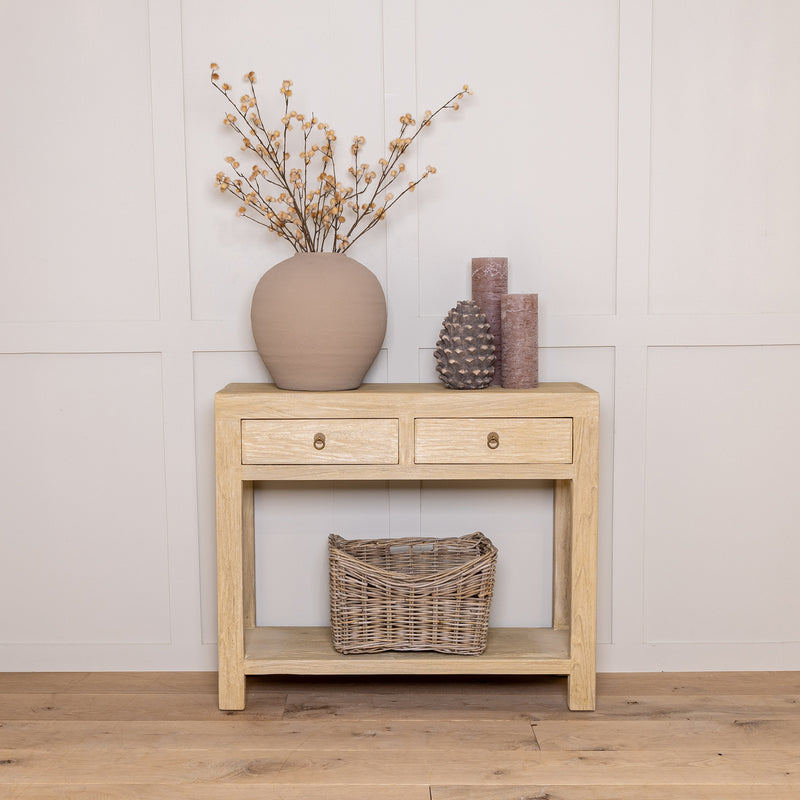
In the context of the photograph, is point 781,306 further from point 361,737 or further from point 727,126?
point 361,737

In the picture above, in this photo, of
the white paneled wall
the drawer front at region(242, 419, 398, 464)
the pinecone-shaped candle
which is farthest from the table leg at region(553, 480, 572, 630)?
the drawer front at region(242, 419, 398, 464)

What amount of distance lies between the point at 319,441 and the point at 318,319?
0.28 meters

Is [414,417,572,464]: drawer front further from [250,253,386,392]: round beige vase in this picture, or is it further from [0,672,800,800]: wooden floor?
[0,672,800,800]: wooden floor

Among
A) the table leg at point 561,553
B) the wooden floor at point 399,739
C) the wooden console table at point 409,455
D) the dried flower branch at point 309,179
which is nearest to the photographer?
the wooden floor at point 399,739

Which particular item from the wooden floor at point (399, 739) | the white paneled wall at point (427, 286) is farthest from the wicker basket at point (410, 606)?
the white paneled wall at point (427, 286)

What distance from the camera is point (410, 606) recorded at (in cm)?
207

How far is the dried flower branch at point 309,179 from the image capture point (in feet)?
7.05

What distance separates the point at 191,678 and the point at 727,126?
199cm

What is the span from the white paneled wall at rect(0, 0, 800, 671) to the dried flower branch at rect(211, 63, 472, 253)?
0.05 m

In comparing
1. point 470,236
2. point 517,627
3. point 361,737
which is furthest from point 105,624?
point 470,236

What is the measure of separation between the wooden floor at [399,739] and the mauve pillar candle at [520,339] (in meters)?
0.80

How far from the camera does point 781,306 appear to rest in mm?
2273

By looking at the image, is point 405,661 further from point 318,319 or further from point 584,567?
point 318,319

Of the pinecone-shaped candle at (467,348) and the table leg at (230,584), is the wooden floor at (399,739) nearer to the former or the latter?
the table leg at (230,584)
